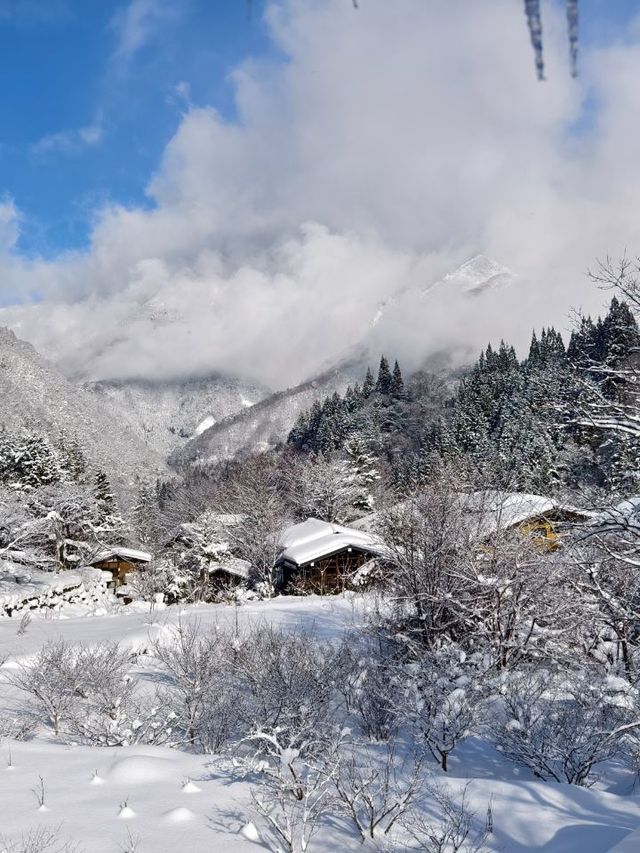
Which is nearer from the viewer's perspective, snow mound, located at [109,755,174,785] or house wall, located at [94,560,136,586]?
snow mound, located at [109,755,174,785]

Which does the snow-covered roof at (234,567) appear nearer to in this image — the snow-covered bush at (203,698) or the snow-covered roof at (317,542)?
the snow-covered roof at (317,542)

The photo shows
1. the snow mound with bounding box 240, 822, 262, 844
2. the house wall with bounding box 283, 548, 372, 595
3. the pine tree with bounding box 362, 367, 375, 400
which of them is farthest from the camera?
the pine tree with bounding box 362, 367, 375, 400

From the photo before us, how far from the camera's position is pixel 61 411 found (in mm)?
140625

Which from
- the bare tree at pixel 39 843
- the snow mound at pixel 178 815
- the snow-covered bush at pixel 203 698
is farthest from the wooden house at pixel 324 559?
the bare tree at pixel 39 843

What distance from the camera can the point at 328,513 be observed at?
48188 mm

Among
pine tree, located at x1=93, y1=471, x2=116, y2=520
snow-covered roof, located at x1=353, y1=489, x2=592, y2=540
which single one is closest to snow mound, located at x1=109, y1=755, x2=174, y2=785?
snow-covered roof, located at x1=353, y1=489, x2=592, y2=540

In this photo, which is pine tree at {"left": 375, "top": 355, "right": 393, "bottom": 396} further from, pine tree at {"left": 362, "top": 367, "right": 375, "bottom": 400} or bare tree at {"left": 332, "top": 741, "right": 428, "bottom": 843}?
bare tree at {"left": 332, "top": 741, "right": 428, "bottom": 843}

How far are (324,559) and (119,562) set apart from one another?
18.7m

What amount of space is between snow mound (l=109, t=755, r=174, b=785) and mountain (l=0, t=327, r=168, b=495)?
10769 centimetres

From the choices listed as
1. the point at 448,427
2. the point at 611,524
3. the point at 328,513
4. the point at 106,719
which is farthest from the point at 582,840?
the point at 448,427

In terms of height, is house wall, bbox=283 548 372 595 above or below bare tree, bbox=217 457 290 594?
below

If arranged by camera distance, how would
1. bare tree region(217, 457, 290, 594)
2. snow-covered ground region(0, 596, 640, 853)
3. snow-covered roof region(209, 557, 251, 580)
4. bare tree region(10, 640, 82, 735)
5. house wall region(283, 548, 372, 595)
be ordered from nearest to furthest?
snow-covered ground region(0, 596, 640, 853)
bare tree region(10, 640, 82, 735)
house wall region(283, 548, 372, 595)
bare tree region(217, 457, 290, 594)
snow-covered roof region(209, 557, 251, 580)

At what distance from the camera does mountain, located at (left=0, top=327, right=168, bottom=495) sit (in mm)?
124000

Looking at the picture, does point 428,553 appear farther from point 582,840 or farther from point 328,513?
point 328,513
